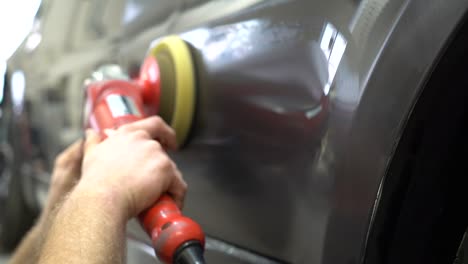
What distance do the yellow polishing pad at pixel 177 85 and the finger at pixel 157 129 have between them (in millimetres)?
37

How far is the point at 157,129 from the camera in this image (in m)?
0.61

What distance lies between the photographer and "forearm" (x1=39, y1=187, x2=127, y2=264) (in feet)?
1.53

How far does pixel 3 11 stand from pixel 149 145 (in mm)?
1668

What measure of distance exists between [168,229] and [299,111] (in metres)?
0.18

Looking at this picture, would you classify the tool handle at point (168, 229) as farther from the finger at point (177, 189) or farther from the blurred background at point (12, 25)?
the blurred background at point (12, 25)

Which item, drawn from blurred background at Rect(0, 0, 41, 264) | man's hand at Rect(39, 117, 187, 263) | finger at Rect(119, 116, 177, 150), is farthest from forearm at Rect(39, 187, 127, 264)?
blurred background at Rect(0, 0, 41, 264)

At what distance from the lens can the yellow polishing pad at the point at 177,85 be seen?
0.66 m

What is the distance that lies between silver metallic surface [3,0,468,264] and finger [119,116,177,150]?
5 cm

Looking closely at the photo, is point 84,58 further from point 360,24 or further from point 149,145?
point 360,24

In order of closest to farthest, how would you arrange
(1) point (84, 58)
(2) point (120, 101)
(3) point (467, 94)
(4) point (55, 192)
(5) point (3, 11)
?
(3) point (467, 94), (2) point (120, 101), (4) point (55, 192), (1) point (84, 58), (5) point (3, 11)

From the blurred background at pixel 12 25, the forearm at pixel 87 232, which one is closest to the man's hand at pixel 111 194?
the forearm at pixel 87 232

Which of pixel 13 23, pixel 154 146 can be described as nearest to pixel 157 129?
pixel 154 146

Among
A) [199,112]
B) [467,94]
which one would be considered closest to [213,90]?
[199,112]

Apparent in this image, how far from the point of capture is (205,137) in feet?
2.19
